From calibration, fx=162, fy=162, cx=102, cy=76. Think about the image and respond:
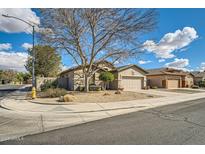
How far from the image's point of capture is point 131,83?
25.1m

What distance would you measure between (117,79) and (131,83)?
2.82 meters

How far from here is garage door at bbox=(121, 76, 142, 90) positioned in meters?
24.5

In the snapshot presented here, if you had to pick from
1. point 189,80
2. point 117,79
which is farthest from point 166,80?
point 189,80

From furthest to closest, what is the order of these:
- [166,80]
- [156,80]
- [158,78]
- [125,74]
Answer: [156,80]
[158,78]
[166,80]
[125,74]

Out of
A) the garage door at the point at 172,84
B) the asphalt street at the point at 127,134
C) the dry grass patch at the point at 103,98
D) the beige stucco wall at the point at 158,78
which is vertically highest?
the beige stucco wall at the point at 158,78

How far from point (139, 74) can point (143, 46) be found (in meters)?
9.39

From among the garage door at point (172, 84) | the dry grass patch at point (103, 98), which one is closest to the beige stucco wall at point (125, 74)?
the garage door at point (172, 84)

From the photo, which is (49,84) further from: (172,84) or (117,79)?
(172,84)

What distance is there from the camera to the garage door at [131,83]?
24547 millimetres

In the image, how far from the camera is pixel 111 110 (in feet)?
30.8

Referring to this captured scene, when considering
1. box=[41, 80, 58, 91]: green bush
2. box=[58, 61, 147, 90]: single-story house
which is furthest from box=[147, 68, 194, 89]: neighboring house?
box=[41, 80, 58, 91]: green bush

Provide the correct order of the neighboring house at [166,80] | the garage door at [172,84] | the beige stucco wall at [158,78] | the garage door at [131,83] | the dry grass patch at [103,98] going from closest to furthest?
the dry grass patch at [103,98] < the garage door at [131,83] < the neighboring house at [166,80] < the garage door at [172,84] < the beige stucco wall at [158,78]

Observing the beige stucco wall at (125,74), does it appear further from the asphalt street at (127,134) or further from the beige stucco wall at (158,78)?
the asphalt street at (127,134)
